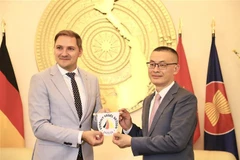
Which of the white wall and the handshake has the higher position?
the white wall

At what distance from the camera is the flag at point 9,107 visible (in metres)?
3.34

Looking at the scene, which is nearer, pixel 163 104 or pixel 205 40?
pixel 163 104

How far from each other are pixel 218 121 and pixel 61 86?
5.60 ft

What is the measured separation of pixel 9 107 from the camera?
133 inches

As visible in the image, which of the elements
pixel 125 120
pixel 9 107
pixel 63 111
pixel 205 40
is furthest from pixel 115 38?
pixel 63 111

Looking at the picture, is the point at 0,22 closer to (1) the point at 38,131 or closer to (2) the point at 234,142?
(1) the point at 38,131

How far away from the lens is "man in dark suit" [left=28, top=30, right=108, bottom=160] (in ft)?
6.36

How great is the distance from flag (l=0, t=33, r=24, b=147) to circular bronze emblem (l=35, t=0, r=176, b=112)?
1.03 ft

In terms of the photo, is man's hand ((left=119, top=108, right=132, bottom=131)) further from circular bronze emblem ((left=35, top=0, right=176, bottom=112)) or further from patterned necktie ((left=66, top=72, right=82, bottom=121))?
circular bronze emblem ((left=35, top=0, right=176, bottom=112))

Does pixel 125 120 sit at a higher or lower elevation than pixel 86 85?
lower

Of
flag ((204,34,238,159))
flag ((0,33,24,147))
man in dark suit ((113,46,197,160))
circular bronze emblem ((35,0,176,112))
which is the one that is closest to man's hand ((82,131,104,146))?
→ man in dark suit ((113,46,197,160))

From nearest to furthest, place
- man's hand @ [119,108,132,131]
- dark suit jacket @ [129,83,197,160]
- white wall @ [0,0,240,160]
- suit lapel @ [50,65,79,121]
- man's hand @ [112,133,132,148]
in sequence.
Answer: dark suit jacket @ [129,83,197,160] → man's hand @ [112,133,132,148] → suit lapel @ [50,65,79,121] → man's hand @ [119,108,132,131] → white wall @ [0,0,240,160]

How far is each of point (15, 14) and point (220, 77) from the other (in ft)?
7.21

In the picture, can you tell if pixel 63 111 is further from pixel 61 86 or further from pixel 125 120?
pixel 125 120
